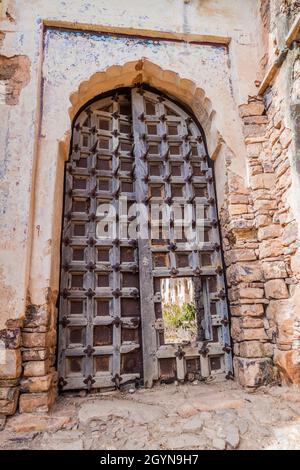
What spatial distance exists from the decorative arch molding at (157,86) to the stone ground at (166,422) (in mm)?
2384

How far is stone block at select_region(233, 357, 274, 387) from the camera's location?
2732mm

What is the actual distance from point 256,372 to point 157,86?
3.13m

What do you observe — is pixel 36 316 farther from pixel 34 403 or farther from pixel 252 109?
pixel 252 109

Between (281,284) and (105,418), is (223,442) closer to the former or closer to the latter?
(105,418)

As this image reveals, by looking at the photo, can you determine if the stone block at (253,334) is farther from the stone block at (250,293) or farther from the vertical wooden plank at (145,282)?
the vertical wooden plank at (145,282)

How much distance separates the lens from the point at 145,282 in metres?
3.14

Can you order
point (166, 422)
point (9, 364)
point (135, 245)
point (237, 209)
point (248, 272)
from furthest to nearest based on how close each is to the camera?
point (135, 245) → point (237, 209) → point (248, 272) → point (9, 364) → point (166, 422)

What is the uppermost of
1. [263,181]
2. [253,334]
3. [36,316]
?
[263,181]

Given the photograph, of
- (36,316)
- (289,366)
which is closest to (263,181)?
(289,366)

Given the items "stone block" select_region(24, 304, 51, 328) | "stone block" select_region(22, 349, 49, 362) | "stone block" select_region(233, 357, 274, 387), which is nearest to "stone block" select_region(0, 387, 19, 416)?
"stone block" select_region(22, 349, 49, 362)

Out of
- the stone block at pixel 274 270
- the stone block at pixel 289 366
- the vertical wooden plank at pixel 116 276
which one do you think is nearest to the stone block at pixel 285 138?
the stone block at pixel 274 270

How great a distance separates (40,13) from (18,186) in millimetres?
1909

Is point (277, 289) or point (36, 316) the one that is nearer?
point (36, 316)

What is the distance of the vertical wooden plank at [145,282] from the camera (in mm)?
2957
